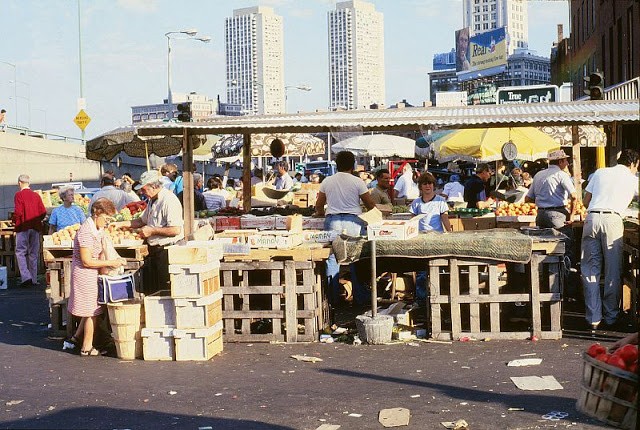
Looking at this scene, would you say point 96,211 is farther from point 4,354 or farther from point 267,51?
point 267,51

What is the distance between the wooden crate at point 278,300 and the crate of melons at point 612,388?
6.60 metres

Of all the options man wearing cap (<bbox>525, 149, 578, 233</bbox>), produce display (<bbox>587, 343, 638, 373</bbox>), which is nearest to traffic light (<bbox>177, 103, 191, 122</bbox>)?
→ man wearing cap (<bbox>525, 149, 578, 233</bbox>)

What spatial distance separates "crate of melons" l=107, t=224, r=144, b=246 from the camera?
38.3ft

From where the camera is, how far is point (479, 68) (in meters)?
147

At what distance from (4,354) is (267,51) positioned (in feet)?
551

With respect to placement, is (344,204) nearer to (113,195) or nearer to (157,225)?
(157,225)

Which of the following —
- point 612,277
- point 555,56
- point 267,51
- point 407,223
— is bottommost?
point 612,277

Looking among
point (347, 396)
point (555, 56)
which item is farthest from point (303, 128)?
point (555, 56)

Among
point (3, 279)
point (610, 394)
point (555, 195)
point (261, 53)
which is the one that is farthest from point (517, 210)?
point (261, 53)

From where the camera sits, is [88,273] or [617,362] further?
[88,273]

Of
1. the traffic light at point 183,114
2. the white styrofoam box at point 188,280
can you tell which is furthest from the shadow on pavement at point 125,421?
the traffic light at point 183,114

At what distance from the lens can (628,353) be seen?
15.1 ft

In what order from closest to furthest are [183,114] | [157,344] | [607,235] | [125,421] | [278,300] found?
[125,421]
[157,344]
[607,235]
[278,300]
[183,114]

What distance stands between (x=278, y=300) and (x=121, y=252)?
224 cm
